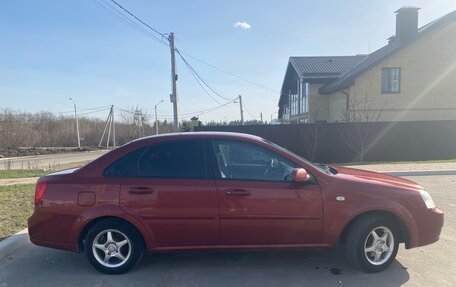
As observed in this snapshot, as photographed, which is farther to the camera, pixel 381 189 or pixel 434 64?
pixel 434 64

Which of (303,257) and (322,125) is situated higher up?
(322,125)

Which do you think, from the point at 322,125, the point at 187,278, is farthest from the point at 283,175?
the point at 322,125

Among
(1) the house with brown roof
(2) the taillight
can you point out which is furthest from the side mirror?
(1) the house with brown roof

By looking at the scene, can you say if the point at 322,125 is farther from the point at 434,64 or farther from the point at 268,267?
the point at 268,267

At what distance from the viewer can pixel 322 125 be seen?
15.7m

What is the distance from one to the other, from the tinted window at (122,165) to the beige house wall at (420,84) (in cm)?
1790

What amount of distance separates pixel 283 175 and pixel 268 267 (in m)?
1.12

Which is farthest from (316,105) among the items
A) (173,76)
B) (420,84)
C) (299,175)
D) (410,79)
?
(299,175)

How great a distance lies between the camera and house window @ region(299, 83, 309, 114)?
2497 cm

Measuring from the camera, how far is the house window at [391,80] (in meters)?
19.8

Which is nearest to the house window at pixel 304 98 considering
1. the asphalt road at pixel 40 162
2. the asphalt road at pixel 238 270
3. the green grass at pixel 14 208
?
the asphalt road at pixel 40 162

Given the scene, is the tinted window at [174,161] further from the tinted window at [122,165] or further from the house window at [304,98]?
the house window at [304,98]

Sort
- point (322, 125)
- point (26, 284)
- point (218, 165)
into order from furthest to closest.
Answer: point (322, 125)
point (218, 165)
point (26, 284)

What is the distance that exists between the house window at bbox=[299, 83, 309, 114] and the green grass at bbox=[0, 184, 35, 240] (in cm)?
2011
